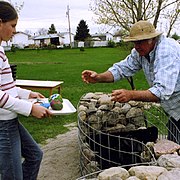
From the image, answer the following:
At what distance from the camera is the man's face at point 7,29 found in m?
2.36

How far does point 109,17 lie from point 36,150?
37.0 ft

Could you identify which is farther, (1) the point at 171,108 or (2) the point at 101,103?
(2) the point at 101,103

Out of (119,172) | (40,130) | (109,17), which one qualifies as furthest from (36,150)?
(109,17)

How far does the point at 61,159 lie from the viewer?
15.3 feet

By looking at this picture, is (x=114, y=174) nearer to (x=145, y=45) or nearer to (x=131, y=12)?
(x=145, y=45)

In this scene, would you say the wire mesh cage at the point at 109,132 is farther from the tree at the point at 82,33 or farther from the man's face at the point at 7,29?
the tree at the point at 82,33

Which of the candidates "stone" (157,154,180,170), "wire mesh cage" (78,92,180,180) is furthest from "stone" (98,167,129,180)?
"wire mesh cage" (78,92,180,180)

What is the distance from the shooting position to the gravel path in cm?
419

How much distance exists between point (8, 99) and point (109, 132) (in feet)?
7.07

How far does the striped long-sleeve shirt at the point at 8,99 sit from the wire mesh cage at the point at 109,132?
4.19 ft

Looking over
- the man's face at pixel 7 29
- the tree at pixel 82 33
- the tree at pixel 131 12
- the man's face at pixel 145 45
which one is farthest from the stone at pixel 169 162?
the tree at pixel 82 33

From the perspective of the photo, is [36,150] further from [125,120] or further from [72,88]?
[72,88]

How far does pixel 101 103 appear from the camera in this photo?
4418 mm

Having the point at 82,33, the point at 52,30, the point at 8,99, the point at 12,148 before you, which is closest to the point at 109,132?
the point at 12,148
